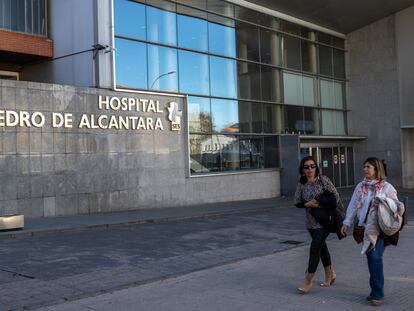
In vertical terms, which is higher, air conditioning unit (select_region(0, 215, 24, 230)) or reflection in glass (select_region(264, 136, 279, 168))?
reflection in glass (select_region(264, 136, 279, 168))

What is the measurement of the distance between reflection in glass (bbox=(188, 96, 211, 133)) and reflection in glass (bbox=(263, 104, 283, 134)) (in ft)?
12.8

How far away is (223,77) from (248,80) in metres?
1.70

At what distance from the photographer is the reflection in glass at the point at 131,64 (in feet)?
58.7

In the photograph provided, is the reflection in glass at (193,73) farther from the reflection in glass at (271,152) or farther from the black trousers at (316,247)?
the black trousers at (316,247)

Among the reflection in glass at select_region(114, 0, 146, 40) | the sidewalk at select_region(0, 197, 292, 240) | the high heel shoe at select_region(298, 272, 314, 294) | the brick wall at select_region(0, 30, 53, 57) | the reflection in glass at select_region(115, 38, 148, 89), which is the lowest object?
the high heel shoe at select_region(298, 272, 314, 294)

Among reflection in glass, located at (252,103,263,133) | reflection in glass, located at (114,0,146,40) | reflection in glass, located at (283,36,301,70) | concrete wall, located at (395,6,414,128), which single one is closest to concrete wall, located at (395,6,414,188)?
concrete wall, located at (395,6,414,128)

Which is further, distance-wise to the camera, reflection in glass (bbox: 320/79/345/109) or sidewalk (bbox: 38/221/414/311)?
reflection in glass (bbox: 320/79/345/109)

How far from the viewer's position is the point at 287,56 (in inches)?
1025

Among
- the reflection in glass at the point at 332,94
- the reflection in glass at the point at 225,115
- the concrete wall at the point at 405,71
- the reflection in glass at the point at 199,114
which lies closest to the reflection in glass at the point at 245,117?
the reflection in glass at the point at 225,115

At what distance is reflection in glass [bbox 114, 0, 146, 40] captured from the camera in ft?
59.1

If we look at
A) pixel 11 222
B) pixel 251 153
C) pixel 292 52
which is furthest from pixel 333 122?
pixel 11 222

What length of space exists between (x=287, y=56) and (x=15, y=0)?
12876 millimetres

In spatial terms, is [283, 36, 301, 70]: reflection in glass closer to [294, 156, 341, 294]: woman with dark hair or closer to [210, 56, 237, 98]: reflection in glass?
[210, 56, 237, 98]: reflection in glass

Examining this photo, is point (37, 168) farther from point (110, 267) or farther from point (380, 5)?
point (380, 5)
